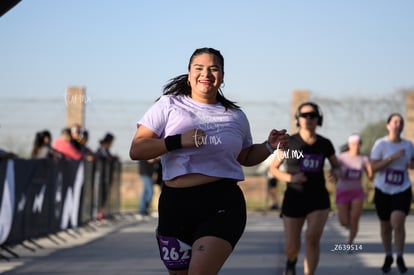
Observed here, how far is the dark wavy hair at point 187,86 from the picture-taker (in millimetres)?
7066

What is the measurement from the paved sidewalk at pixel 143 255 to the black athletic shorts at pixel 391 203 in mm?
642

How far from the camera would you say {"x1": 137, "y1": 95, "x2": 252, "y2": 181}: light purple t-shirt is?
682 centimetres

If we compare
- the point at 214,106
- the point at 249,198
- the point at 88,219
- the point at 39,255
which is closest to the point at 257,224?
the point at 88,219

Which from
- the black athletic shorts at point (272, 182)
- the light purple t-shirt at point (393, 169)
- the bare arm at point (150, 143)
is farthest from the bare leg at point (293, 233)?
the black athletic shorts at point (272, 182)

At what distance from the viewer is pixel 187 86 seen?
7246mm

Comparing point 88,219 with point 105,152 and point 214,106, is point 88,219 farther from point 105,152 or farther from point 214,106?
point 214,106

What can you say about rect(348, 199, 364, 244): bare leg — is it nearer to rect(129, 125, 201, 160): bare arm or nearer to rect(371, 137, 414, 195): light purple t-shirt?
rect(371, 137, 414, 195): light purple t-shirt

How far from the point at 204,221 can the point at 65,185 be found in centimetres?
1068

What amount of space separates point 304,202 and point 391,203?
2278 millimetres

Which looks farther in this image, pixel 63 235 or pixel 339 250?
pixel 63 235

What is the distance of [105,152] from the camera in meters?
23.5

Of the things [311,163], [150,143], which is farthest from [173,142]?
[311,163]

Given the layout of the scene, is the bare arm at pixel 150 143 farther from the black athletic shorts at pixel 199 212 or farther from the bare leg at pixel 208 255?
the bare leg at pixel 208 255

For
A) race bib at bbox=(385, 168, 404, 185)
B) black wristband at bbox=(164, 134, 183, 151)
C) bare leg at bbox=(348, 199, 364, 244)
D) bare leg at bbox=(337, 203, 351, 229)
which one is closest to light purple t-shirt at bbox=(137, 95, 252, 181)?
black wristband at bbox=(164, 134, 183, 151)
